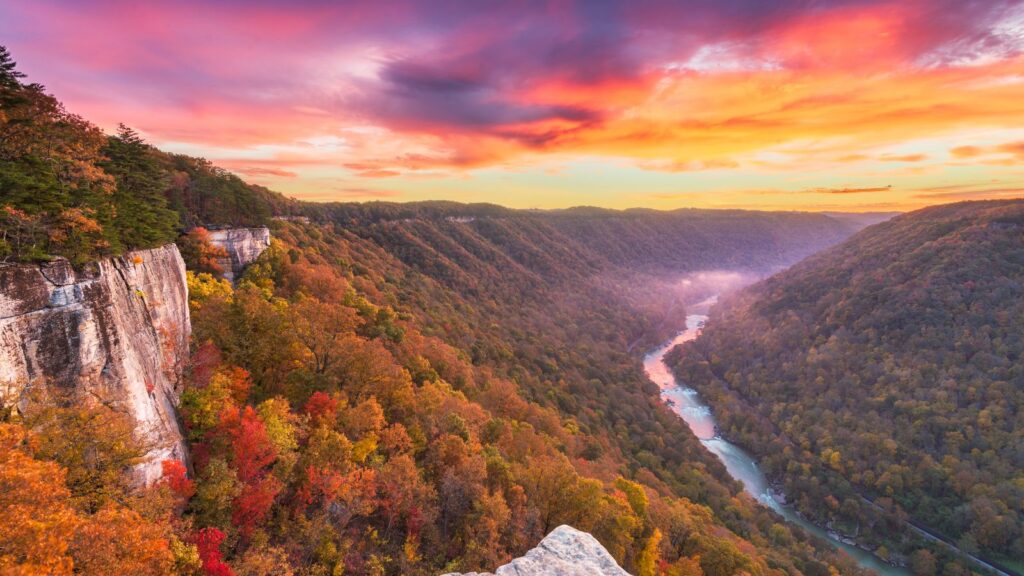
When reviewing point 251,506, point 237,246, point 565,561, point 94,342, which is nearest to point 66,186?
point 94,342

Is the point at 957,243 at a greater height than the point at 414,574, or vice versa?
the point at 957,243

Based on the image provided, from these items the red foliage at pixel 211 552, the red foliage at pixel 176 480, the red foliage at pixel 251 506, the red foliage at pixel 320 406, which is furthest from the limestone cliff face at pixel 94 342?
the red foliage at pixel 320 406

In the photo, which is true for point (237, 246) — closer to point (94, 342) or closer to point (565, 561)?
point (94, 342)

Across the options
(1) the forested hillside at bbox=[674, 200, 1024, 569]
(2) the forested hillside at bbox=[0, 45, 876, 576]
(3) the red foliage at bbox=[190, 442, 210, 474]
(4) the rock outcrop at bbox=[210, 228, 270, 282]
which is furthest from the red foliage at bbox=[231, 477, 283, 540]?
(1) the forested hillside at bbox=[674, 200, 1024, 569]

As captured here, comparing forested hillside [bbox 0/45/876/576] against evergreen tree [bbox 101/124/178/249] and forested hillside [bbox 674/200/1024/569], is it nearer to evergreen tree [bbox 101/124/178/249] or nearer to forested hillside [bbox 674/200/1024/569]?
evergreen tree [bbox 101/124/178/249]

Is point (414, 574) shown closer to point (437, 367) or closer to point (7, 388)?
point (7, 388)

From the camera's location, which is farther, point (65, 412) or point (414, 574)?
point (414, 574)


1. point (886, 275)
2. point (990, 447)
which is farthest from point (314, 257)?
point (886, 275)

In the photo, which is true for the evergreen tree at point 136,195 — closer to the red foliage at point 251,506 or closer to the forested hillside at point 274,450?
the forested hillside at point 274,450
